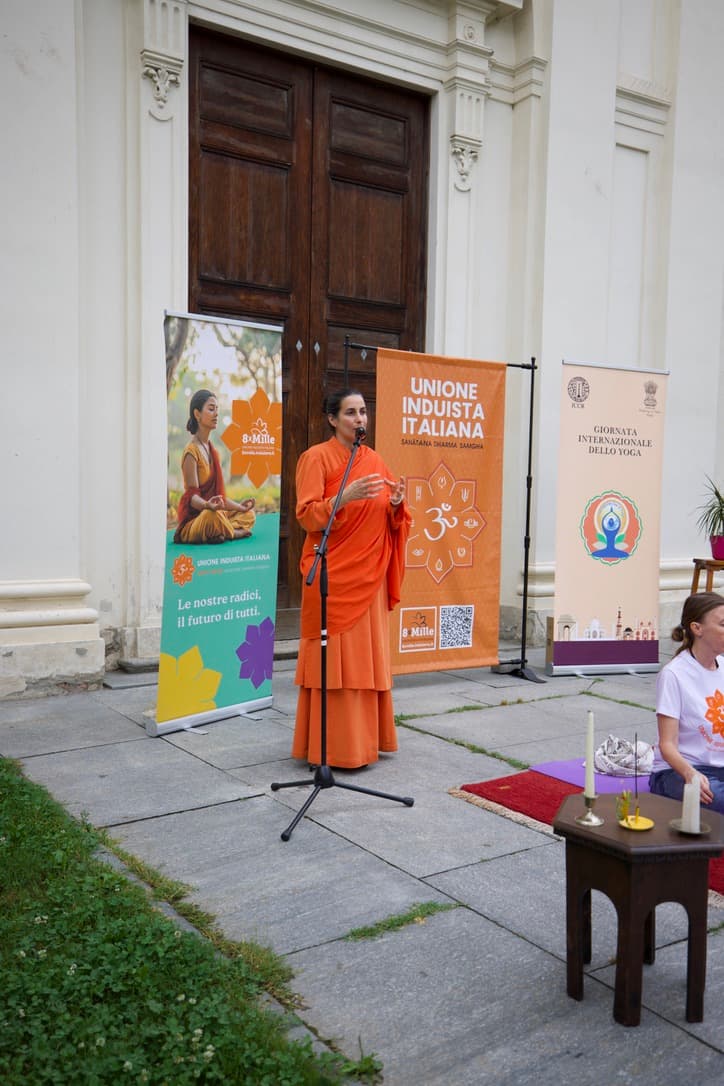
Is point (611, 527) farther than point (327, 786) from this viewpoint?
Yes

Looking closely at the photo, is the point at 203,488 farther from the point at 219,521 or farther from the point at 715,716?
the point at 715,716

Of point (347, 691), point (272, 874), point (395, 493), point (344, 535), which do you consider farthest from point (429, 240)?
point (272, 874)

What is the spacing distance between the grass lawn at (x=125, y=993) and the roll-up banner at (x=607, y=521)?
4518 millimetres

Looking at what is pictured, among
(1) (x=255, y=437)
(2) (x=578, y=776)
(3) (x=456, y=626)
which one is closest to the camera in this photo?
(2) (x=578, y=776)

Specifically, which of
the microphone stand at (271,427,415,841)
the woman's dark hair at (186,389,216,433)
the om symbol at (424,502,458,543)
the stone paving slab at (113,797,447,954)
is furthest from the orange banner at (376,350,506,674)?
the stone paving slab at (113,797,447,954)

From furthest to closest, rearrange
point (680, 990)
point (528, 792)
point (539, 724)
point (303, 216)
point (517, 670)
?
1. point (303, 216)
2. point (517, 670)
3. point (539, 724)
4. point (528, 792)
5. point (680, 990)

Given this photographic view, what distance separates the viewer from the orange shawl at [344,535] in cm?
468

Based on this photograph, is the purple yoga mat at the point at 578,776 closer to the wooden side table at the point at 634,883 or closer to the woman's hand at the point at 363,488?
the woman's hand at the point at 363,488

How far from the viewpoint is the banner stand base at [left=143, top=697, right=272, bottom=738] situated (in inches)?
207

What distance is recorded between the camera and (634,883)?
8.13ft

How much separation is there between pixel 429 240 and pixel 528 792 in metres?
5.40

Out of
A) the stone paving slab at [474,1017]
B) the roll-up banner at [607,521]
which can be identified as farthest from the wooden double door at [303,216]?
A: the stone paving slab at [474,1017]

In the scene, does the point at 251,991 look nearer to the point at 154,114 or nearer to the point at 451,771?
the point at 451,771

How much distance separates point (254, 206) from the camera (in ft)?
24.2
